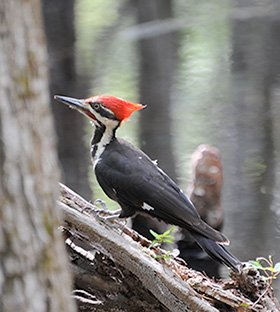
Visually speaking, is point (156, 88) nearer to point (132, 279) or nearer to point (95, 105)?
point (95, 105)

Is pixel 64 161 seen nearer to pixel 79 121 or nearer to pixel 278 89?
pixel 79 121

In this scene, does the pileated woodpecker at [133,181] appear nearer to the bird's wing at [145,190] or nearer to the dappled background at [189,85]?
the bird's wing at [145,190]

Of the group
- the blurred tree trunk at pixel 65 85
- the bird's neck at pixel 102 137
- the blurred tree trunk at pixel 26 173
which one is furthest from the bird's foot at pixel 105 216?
the blurred tree trunk at pixel 65 85

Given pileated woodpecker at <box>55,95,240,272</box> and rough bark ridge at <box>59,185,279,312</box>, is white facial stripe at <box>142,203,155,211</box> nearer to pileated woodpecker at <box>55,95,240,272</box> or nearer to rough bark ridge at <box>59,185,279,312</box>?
pileated woodpecker at <box>55,95,240,272</box>

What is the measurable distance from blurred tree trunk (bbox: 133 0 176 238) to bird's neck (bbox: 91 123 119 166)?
5.25ft

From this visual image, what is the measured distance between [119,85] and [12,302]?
7.75m

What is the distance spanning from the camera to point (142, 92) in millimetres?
8852

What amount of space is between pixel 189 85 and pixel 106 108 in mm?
6156

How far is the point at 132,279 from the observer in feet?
9.86

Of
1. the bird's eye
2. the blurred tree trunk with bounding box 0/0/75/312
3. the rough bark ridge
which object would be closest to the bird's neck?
the bird's eye

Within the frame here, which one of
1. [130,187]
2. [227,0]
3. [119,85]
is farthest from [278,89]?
[130,187]

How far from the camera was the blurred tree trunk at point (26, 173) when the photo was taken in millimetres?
1531

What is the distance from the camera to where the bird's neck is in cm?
342

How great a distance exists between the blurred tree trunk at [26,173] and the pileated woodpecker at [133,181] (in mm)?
1602
